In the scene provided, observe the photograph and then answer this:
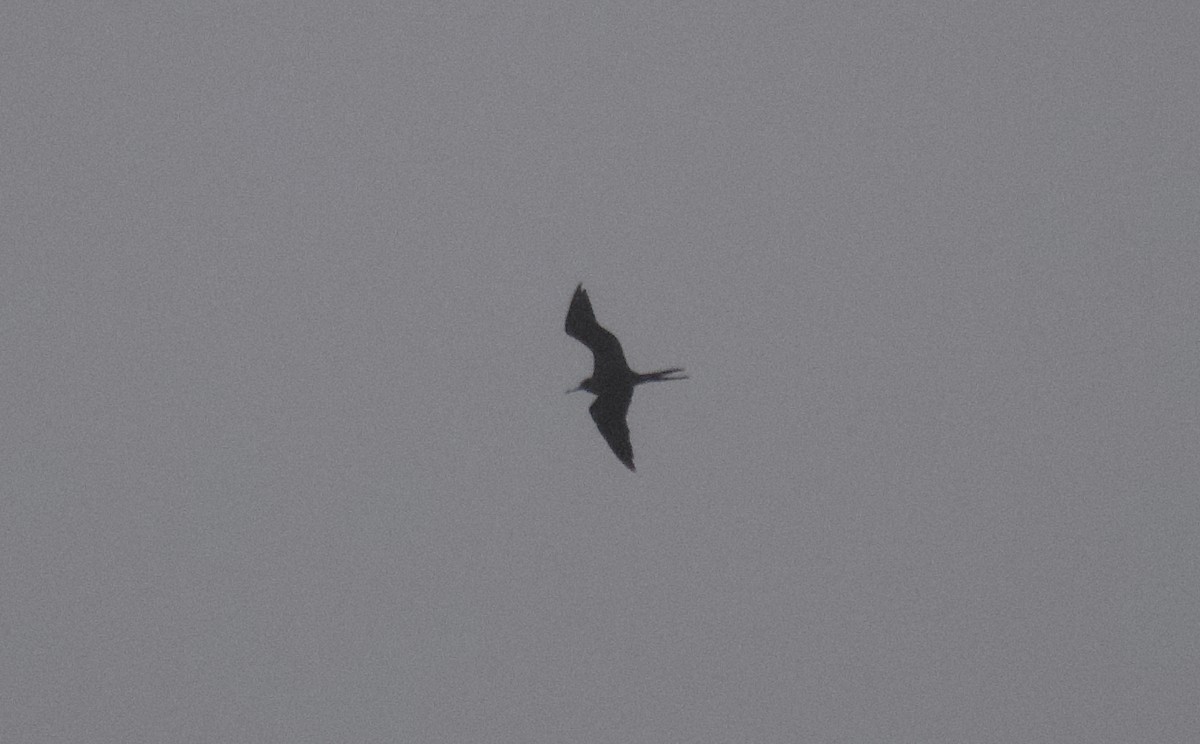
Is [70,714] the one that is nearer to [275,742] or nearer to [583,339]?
[275,742]

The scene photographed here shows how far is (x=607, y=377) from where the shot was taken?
24.9 m

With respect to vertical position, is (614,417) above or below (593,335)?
below

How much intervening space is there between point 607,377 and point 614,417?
0.67 meters

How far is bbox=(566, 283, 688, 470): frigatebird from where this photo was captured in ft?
79.8

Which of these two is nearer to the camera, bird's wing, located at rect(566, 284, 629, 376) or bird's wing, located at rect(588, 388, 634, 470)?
→ bird's wing, located at rect(566, 284, 629, 376)

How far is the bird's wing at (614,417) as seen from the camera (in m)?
25.2

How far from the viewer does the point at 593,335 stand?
963 inches

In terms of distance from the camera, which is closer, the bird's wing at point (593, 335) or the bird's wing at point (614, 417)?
the bird's wing at point (593, 335)

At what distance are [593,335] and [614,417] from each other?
1.42 m

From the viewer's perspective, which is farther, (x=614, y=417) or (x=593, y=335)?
(x=614, y=417)

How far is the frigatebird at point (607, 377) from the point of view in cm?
2433

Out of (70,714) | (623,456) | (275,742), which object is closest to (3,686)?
(70,714)

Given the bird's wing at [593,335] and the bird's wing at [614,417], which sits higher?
the bird's wing at [593,335]

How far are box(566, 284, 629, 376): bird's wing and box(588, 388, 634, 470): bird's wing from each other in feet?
1.64
